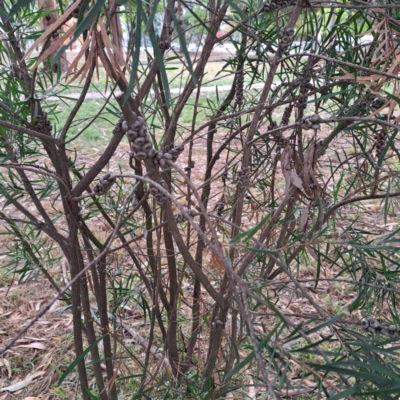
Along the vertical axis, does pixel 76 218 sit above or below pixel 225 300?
above

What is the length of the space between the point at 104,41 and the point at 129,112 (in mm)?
49

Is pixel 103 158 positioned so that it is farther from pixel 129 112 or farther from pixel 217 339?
pixel 217 339

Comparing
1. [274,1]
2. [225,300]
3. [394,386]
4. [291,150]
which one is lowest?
[394,386]

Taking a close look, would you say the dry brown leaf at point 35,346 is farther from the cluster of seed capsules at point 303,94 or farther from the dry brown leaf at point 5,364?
the cluster of seed capsules at point 303,94

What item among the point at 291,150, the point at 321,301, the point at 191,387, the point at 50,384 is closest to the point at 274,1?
the point at 291,150

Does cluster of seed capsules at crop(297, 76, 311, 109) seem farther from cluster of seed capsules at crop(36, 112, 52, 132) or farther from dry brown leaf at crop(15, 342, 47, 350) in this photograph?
dry brown leaf at crop(15, 342, 47, 350)

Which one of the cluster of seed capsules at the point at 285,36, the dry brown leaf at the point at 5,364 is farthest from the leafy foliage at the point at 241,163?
the dry brown leaf at the point at 5,364

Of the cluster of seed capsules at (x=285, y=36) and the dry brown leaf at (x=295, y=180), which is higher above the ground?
the cluster of seed capsules at (x=285, y=36)

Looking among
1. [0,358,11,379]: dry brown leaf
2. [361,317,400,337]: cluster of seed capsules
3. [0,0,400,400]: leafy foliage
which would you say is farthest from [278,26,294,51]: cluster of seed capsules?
[0,358,11,379]: dry brown leaf

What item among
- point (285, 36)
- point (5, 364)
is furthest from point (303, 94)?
point (5, 364)

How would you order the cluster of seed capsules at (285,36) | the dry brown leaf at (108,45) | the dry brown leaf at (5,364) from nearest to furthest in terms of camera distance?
the dry brown leaf at (108,45) < the cluster of seed capsules at (285,36) < the dry brown leaf at (5,364)

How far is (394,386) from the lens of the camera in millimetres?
236

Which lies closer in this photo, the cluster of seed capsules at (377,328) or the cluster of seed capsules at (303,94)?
the cluster of seed capsules at (377,328)

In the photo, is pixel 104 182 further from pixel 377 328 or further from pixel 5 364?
pixel 5 364
